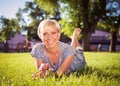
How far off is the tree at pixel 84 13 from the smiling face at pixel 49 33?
30661 mm

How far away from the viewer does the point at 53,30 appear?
15.9 ft

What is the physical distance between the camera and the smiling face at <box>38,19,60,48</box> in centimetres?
478

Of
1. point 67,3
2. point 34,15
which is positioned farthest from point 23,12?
point 67,3

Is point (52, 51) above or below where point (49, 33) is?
below

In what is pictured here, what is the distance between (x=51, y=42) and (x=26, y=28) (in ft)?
213

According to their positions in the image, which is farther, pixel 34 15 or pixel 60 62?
pixel 34 15

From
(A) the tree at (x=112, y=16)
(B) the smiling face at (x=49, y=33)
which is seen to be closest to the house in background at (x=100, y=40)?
(A) the tree at (x=112, y=16)

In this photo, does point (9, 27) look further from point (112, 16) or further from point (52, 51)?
point (52, 51)

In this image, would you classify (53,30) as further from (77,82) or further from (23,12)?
(23,12)

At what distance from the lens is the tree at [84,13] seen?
1406 inches

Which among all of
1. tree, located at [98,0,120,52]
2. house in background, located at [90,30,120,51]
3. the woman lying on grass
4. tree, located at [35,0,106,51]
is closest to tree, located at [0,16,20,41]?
tree, located at [35,0,106,51]

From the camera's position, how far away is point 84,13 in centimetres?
3522

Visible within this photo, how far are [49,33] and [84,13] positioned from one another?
30802 millimetres

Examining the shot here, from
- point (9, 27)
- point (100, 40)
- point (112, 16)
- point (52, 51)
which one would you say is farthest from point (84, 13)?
point (100, 40)
